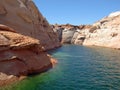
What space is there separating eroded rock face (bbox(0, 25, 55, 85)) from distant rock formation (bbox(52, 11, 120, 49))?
65.5 meters

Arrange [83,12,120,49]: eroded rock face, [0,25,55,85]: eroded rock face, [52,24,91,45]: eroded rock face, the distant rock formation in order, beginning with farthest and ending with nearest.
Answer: [52,24,91,45]: eroded rock face, the distant rock formation, [83,12,120,49]: eroded rock face, [0,25,55,85]: eroded rock face

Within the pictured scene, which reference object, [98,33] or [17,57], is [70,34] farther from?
[17,57]

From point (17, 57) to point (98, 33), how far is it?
100545 millimetres

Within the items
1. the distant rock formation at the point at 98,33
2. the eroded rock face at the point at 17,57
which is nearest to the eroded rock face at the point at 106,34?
the distant rock formation at the point at 98,33

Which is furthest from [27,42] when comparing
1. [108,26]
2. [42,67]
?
[108,26]

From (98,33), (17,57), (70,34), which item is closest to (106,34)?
(98,33)

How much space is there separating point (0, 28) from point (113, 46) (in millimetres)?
73977

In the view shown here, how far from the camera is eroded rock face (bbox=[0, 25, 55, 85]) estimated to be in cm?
3069

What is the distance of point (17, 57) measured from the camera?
3294cm

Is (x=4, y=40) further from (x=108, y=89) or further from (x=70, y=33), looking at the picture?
(x=70, y=33)

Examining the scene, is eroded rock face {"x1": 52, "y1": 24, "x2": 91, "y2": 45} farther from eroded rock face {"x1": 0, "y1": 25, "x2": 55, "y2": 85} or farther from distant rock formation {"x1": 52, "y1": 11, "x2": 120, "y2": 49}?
eroded rock face {"x1": 0, "y1": 25, "x2": 55, "y2": 85}

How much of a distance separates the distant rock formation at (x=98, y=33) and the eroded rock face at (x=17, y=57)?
215 ft

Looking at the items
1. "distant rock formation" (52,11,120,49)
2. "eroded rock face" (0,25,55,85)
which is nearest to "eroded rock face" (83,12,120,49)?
"distant rock formation" (52,11,120,49)

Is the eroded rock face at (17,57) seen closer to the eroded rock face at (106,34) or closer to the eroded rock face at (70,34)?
the eroded rock face at (106,34)
